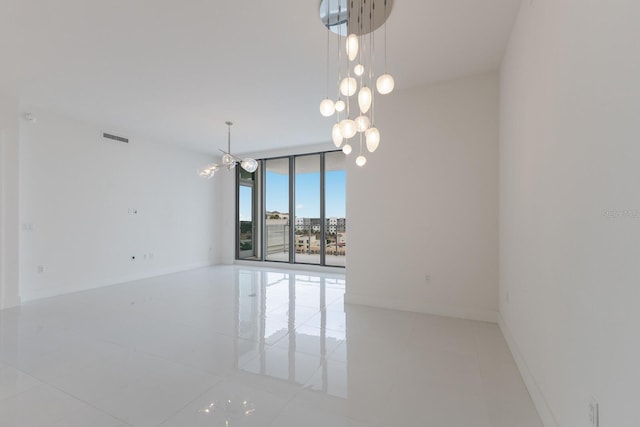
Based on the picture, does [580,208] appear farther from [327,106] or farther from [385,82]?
[327,106]

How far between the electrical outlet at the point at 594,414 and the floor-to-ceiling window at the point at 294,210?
5699 millimetres

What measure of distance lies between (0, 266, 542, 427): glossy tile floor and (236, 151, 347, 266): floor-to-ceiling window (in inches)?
120

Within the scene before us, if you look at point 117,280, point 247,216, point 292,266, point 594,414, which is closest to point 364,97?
point 594,414

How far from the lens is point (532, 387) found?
6.72 feet

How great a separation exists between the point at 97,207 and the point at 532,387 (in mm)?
6735

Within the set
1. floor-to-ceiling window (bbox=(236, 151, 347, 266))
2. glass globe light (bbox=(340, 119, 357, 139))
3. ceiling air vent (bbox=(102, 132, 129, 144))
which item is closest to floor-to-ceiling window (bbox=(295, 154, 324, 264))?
floor-to-ceiling window (bbox=(236, 151, 347, 266))

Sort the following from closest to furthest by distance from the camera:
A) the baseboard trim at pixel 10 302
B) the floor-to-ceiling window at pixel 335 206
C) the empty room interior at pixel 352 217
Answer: the empty room interior at pixel 352 217 < the baseboard trim at pixel 10 302 < the floor-to-ceiling window at pixel 335 206

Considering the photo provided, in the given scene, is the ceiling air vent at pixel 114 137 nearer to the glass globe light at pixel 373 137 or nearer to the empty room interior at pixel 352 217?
the empty room interior at pixel 352 217

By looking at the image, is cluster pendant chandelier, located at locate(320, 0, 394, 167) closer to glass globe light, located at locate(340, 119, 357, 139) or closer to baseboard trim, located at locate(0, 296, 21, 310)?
glass globe light, located at locate(340, 119, 357, 139)

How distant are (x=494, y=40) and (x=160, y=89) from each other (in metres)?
4.07

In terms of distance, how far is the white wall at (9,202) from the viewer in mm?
4070

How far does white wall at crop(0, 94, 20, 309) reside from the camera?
4.07m

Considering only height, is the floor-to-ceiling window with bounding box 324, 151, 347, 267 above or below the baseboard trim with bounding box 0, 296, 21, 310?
above

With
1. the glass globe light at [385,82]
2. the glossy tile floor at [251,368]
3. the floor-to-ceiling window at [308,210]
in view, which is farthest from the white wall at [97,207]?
the glass globe light at [385,82]
